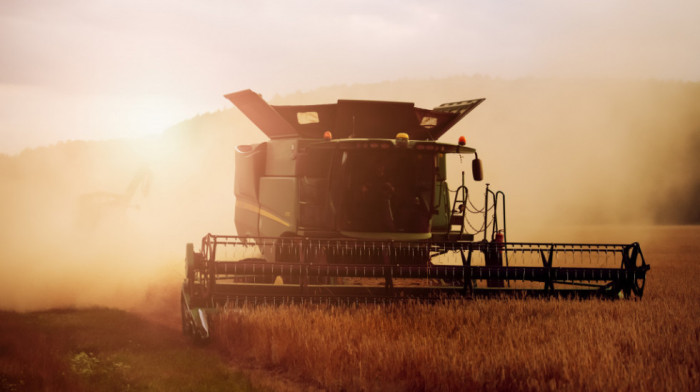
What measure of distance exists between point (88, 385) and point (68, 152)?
211ft

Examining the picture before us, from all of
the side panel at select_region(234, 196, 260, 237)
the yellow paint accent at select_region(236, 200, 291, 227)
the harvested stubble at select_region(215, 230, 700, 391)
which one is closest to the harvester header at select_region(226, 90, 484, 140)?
the yellow paint accent at select_region(236, 200, 291, 227)

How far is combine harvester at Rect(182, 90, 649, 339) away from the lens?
10344 mm

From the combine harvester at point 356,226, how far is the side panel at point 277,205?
0.02m

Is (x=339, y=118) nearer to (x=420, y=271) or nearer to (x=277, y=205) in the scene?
(x=277, y=205)

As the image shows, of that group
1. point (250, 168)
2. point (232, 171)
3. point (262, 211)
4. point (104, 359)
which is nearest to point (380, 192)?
point (262, 211)

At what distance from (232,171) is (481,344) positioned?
5243 cm

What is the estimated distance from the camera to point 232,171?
5931cm

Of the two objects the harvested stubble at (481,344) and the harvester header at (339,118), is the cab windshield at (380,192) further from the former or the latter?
the harvested stubble at (481,344)

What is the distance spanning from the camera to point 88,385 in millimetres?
7465

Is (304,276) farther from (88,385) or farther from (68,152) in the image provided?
(68,152)

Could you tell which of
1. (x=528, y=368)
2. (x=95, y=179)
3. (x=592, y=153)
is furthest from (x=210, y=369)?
(x=592, y=153)

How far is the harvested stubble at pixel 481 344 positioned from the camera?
22.1ft

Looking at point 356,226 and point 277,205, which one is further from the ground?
point 277,205

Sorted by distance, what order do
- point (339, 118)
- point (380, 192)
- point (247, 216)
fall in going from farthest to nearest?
point (247, 216), point (339, 118), point (380, 192)
